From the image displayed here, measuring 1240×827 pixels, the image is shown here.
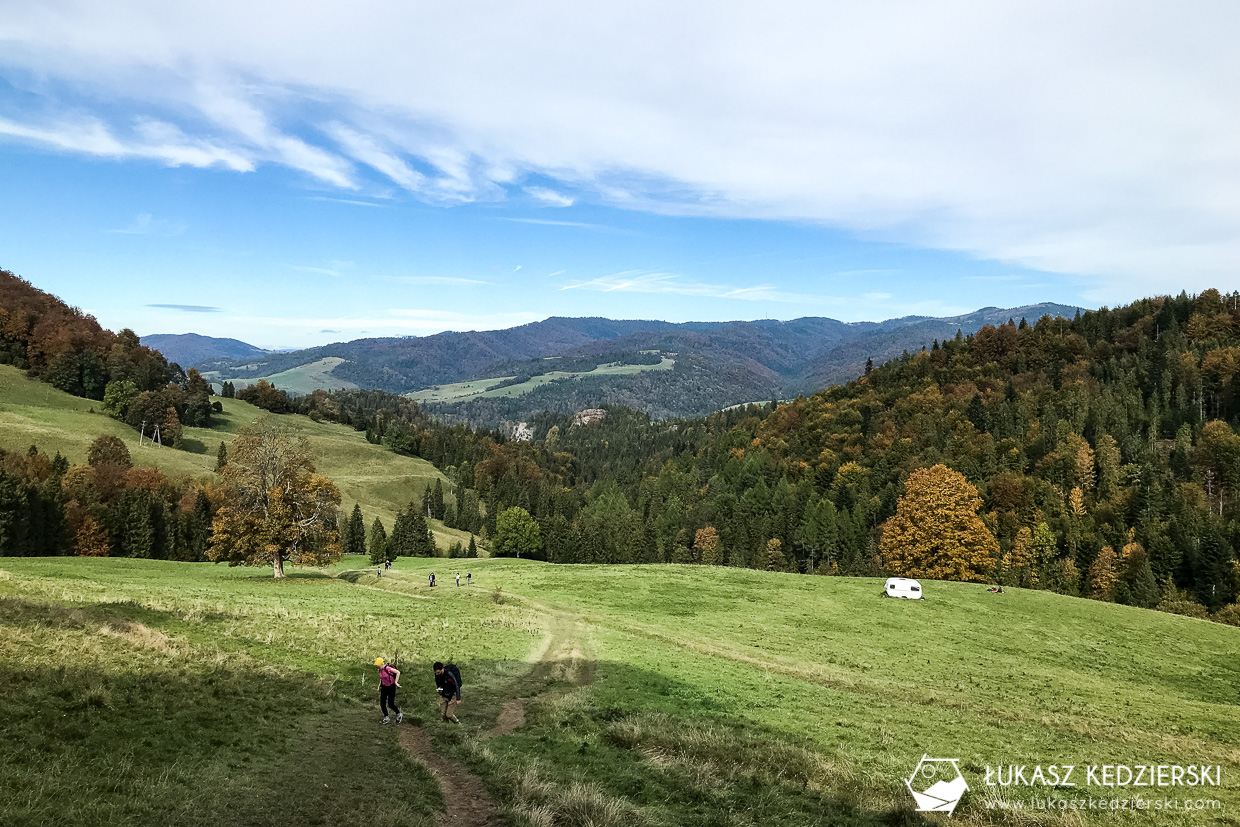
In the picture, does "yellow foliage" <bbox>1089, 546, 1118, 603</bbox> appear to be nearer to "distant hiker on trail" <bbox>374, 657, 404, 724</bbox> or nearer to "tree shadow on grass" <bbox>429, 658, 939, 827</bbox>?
"tree shadow on grass" <bbox>429, 658, 939, 827</bbox>

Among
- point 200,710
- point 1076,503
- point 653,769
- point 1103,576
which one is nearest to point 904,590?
point 653,769

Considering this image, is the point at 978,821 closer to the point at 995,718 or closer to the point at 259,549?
the point at 995,718

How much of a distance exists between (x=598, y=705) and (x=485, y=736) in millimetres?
6042

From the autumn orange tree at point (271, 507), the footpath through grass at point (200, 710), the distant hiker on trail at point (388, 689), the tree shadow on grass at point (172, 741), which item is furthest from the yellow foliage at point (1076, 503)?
the tree shadow on grass at point (172, 741)

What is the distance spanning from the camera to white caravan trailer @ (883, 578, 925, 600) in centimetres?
6165

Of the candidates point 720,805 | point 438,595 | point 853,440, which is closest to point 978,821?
point 720,805

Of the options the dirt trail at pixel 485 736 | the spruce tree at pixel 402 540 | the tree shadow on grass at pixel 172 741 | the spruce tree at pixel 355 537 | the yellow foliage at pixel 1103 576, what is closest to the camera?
the tree shadow on grass at pixel 172 741

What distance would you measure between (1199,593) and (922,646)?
9678 centimetres

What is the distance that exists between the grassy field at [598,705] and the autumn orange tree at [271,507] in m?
4.39

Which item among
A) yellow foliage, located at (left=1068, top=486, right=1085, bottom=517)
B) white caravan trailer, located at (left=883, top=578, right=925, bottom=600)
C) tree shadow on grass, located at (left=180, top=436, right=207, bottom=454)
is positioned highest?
tree shadow on grass, located at (left=180, top=436, right=207, bottom=454)

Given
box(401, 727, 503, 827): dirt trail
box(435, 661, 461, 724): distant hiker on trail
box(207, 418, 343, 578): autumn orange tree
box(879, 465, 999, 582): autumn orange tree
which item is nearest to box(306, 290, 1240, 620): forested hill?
box(879, 465, 999, 582): autumn orange tree

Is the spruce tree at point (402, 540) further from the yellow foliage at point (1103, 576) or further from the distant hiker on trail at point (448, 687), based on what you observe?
the yellow foliage at point (1103, 576)

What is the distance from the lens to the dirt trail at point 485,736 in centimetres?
1527

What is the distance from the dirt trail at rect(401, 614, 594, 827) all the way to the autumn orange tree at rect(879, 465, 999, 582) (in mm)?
62877
